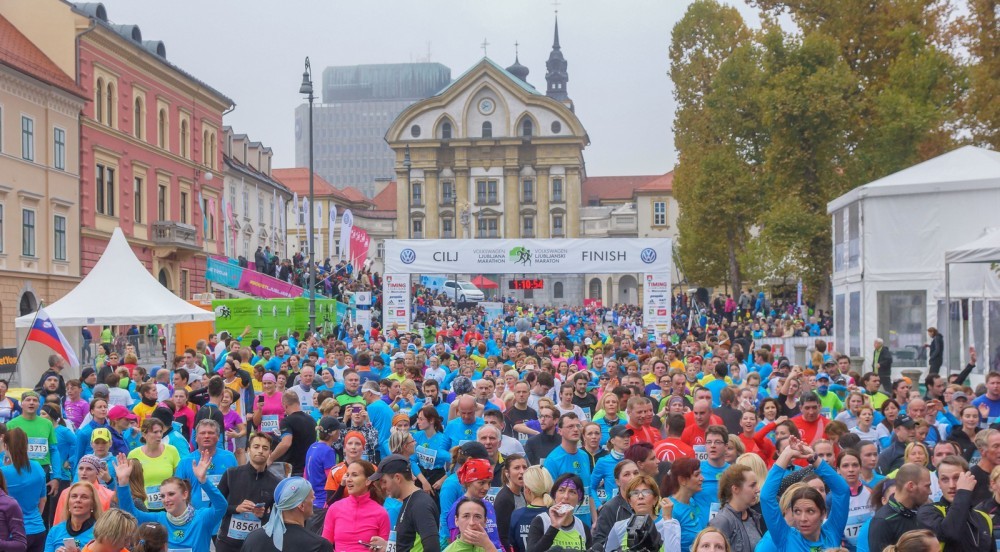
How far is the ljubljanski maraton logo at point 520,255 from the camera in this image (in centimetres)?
3338

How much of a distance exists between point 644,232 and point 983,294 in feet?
284

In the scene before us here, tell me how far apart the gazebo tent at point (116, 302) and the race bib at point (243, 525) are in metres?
13.7

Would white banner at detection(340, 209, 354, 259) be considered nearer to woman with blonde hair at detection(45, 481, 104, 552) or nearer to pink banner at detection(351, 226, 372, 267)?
pink banner at detection(351, 226, 372, 267)

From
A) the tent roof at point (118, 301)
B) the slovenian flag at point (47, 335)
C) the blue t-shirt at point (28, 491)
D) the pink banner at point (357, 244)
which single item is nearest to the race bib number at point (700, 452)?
the blue t-shirt at point (28, 491)

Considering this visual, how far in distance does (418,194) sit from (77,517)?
95.8m

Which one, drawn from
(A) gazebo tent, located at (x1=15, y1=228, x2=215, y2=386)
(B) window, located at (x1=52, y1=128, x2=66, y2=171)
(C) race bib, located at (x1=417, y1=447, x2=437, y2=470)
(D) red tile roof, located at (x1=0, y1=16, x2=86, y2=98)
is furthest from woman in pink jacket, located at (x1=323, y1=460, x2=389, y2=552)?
(B) window, located at (x1=52, y1=128, x2=66, y2=171)

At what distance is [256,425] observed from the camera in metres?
12.9

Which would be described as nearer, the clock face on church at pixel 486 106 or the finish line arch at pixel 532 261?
the finish line arch at pixel 532 261

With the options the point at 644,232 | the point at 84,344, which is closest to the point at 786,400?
the point at 84,344

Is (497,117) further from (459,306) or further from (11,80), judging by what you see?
(11,80)

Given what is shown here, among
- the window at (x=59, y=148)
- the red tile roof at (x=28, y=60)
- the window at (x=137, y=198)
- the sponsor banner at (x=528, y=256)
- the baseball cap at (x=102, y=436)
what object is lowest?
the baseball cap at (x=102, y=436)

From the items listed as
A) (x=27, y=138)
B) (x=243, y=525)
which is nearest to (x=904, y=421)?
(x=243, y=525)

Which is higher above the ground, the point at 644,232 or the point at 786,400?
the point at 644,232

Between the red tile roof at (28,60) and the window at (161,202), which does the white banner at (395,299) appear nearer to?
the red tile roof at (28,60)
